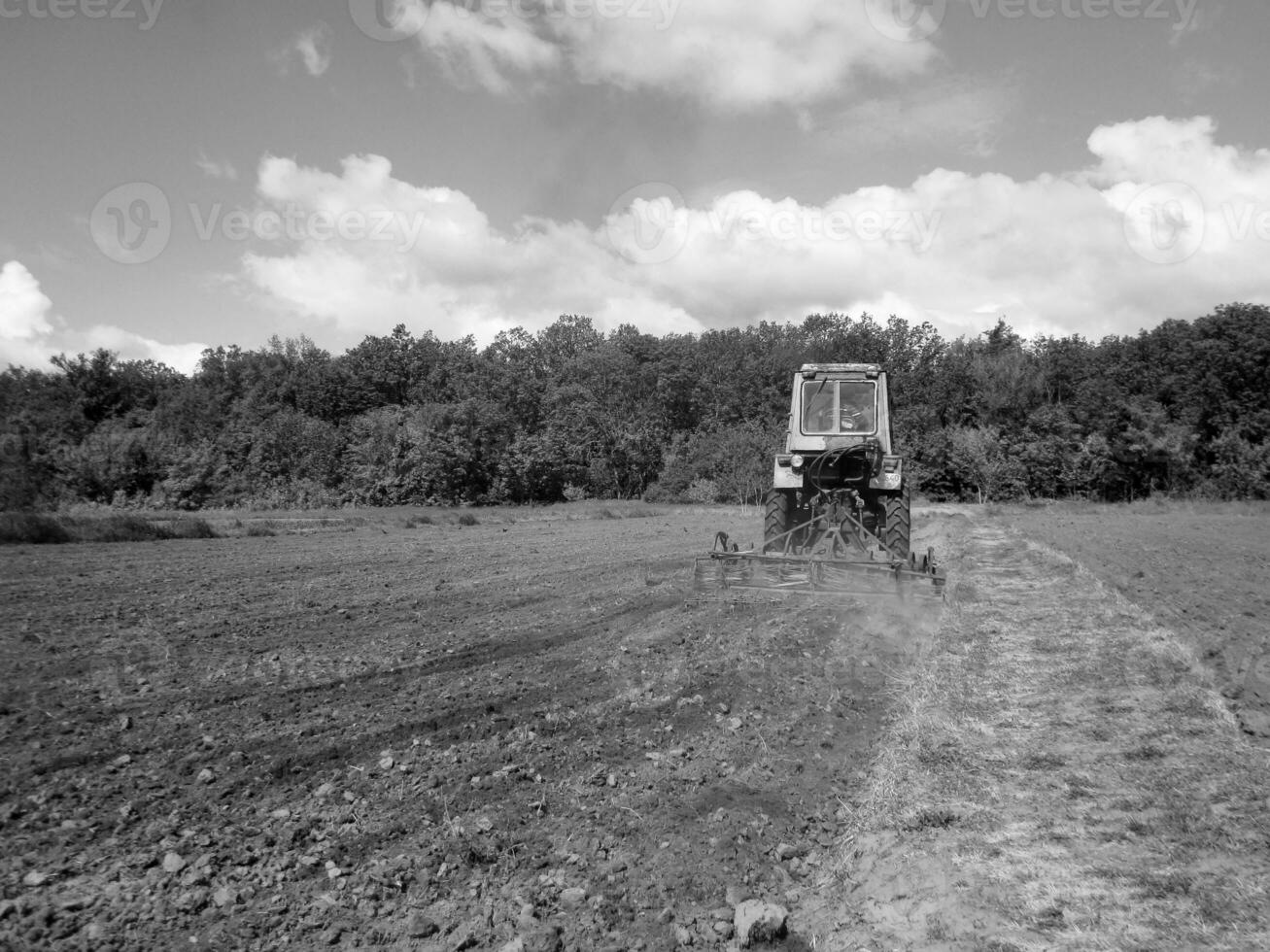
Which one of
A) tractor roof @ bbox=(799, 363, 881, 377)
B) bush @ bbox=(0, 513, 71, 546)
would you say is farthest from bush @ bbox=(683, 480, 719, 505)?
tractor roof @ bbox=(799, 363, 881, 377)

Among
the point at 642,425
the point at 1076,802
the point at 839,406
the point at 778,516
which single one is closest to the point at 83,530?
the point at 778,516

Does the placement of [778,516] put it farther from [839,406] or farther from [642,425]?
[642,425]

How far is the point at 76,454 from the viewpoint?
45.2 metres

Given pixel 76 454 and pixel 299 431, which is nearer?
pixel 76 454

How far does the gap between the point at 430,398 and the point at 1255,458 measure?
182ft

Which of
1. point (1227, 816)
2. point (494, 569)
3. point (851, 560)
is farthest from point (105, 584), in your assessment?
point (1227, 816)

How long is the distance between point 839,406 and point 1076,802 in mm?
8612

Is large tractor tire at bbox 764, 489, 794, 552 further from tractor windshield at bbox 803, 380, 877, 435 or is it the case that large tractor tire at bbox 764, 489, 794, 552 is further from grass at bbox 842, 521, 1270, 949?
grass at bbox 842, 521, 1270, 949

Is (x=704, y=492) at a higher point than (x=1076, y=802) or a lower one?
higher

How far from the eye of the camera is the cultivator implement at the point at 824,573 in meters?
9.50

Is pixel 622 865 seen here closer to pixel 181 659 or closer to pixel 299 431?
pixel 181 659

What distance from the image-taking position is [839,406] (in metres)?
12.3

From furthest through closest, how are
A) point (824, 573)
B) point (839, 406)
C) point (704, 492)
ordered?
point (704, 492), point (839, 406), point (824, 573)

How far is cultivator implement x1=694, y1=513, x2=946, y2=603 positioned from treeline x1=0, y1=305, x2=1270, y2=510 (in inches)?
1322
